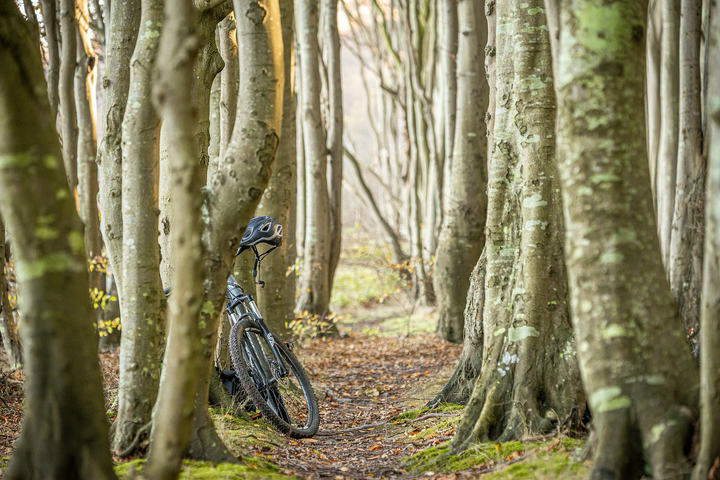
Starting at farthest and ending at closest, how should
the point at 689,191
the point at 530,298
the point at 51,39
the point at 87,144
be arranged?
1. the point at 87,144
2. the point at 51,39
3. the point at 689,191
4. the point at 530,298

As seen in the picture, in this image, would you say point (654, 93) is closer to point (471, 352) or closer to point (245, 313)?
point (471, 352)

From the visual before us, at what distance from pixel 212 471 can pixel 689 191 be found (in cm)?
689

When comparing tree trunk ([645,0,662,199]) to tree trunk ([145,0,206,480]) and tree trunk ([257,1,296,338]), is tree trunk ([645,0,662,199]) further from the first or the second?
tree trunk ([145,0,206,480])

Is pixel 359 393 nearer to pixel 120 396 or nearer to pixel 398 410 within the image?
pixel 398 410

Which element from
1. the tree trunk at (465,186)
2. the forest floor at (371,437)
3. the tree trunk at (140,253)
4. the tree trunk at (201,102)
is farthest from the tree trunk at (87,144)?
the tree trunk at (140,253)

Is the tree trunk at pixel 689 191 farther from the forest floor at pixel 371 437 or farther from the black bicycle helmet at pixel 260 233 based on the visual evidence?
the black bicycle helmet at pixel 260 233

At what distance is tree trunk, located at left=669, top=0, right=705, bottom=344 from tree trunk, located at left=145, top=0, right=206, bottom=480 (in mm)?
6110

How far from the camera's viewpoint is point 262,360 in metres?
5.31

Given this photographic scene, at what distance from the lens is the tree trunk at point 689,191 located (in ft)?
24.4

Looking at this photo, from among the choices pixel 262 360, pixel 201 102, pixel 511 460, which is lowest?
pixel 511 460

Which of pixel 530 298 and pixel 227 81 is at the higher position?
pixel 227 81

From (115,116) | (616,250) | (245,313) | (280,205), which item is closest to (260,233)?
(245,313)

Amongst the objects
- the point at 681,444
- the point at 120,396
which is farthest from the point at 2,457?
the point at 681,444

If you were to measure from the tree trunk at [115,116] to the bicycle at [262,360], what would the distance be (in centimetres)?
78
